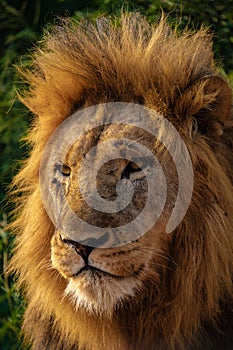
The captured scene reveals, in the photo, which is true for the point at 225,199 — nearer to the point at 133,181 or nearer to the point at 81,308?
the point at 133,181

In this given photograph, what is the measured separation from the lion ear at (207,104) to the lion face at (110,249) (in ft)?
0.56

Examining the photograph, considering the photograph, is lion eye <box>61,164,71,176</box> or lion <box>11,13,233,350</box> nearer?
lion <box>11,13,233,350</box>

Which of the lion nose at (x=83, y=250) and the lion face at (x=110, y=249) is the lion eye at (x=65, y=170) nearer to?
the lion face at (x=110, y=249)

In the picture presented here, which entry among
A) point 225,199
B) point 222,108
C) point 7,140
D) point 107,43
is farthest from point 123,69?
point 7,140

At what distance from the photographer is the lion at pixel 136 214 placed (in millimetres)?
2664

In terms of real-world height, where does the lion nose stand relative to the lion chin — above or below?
above

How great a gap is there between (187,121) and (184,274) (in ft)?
1.70

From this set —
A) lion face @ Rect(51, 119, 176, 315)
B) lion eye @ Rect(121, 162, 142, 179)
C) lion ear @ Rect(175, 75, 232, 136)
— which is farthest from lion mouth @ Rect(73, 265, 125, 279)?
lion ear @ Rect(175, 75, 232, 136)

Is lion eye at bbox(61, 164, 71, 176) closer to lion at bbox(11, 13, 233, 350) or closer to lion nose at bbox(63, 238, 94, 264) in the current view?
lion at bbox(11, 13, 233, 350)

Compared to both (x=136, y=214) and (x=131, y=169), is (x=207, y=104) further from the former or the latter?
(x=136, y=214)

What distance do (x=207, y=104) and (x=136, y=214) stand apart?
0.46 meters

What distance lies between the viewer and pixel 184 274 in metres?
2.75

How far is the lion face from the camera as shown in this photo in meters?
2.60

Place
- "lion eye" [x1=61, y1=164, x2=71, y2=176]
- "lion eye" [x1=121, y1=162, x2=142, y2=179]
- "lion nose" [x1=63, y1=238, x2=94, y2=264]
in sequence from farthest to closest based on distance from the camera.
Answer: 1. "lion eye" [x1=61, y1=164, x2=71, y2=176]
2. "lion eye" [x1=121, y1=162, x2=142, y2=179]
3. "lion nose" [x1=63, y1=238, x2=94, y2=264]
